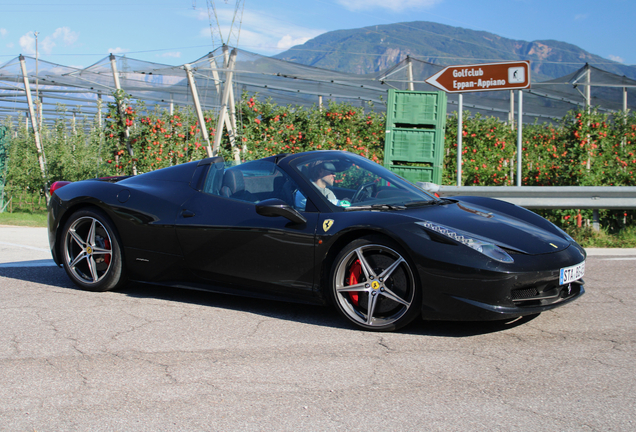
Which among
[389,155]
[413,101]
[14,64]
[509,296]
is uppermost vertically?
[14,64]

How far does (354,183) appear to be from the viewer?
4.41 m

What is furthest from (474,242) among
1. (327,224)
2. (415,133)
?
(415,133)

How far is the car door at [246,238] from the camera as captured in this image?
3975 millimetres

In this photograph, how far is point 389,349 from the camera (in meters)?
3.38

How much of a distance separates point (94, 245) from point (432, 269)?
2998 millimetres

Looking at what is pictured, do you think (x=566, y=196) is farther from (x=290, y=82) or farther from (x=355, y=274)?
(x=290, y=82)

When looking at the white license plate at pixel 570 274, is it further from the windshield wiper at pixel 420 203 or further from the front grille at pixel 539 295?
the windshield wiper at pixel 420 203

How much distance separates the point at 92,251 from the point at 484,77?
6.61 metres

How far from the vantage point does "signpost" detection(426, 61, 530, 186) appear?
29.0ft

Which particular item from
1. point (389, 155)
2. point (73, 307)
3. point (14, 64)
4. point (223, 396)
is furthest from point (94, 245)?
point (14, 64)

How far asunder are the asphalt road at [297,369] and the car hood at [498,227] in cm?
54

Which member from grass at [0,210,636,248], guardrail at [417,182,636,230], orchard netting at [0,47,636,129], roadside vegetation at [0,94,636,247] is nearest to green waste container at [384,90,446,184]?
guardrail at [417,182,636,230]

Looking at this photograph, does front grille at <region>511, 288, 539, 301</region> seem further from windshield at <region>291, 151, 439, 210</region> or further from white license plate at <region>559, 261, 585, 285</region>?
windshield at <region>291, 151, 439, 210</region>

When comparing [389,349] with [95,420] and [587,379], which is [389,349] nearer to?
[587,379]
